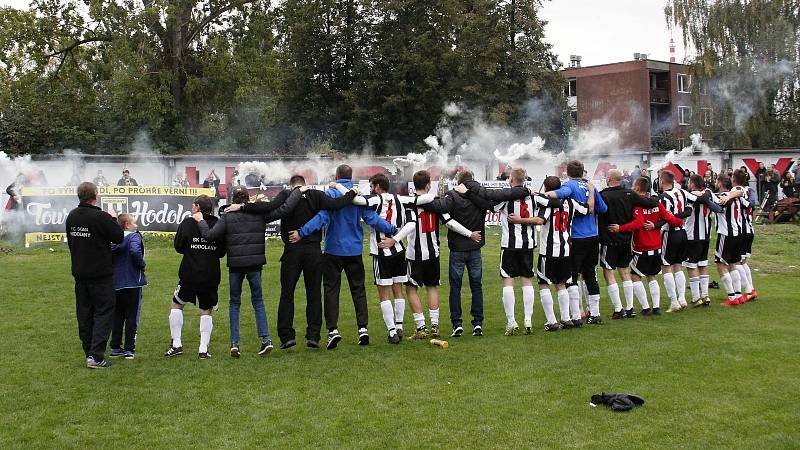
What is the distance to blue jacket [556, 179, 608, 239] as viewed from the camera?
35.1 feet

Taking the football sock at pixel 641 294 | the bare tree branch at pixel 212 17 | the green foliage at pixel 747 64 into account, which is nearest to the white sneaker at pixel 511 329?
the football sock at pixel 641 294

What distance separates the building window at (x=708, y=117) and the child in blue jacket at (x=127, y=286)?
44.8m

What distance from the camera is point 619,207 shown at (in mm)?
11352

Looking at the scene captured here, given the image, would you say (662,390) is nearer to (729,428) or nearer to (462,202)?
(729,428)

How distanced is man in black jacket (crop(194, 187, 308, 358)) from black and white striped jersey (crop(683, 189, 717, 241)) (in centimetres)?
626

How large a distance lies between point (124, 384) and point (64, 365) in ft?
4.15

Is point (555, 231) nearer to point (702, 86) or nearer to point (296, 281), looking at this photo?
point (296, 281)

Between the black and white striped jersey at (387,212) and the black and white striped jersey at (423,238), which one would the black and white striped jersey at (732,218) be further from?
the black and white striped jersey at (387,212)

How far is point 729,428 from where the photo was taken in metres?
6.39

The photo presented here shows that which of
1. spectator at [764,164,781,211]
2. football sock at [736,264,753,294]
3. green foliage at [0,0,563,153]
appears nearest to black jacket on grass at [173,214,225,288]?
football sock at [736,264,753,294]

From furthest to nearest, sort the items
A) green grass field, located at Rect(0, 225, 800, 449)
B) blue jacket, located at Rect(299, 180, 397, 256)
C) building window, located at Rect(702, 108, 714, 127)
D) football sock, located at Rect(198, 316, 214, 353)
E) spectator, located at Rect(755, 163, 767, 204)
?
building window, located at Rect(702, 108, 714, 127), spectator, located at Rect(755, 163, 767, 204), blue jacket, located at Rect(299, 180, 397, 256), football sock, located at Rect(198, 316, 214, 353), green grass field, located at Rect(0, 225, 800, 449)

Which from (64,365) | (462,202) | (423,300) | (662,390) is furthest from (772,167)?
(64,365)

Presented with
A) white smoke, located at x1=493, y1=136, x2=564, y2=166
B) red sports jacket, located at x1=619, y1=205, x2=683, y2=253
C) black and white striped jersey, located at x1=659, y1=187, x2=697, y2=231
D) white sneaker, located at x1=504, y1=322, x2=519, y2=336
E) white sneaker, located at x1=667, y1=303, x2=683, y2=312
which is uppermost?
white smoke, located at x1=493, y1=136, x2=564, y2=166

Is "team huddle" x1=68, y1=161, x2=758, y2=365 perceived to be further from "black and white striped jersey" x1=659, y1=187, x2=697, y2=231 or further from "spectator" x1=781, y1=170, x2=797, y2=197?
"spectator" x1=781, y1=170, x2=797, y2=197
